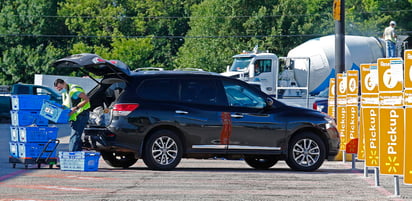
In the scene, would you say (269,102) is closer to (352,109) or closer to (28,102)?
(352,109)

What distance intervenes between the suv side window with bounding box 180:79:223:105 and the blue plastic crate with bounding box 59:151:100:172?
1.96m

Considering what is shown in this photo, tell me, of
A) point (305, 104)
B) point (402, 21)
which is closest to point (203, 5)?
point (402, 21)

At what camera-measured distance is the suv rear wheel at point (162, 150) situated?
16109 mm

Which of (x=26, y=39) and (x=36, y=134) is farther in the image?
(x=26, y=39)

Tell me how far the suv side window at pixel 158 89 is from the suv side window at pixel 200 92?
17 cm

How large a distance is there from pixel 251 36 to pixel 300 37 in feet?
13.0

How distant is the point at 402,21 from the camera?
80.0 m

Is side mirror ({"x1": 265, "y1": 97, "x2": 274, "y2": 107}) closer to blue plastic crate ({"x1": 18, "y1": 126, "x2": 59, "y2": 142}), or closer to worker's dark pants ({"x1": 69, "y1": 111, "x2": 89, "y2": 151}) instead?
worker's dark pants ({"x1": 69, "y1": 111, "x2": 89, "y2": 151})

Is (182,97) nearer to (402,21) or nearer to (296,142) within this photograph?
(296,142)

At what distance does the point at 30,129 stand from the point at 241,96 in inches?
151

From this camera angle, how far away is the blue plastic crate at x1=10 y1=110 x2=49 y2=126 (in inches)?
649

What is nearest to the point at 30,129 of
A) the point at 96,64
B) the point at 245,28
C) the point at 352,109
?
the point at 96,64

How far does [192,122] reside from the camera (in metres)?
16.4

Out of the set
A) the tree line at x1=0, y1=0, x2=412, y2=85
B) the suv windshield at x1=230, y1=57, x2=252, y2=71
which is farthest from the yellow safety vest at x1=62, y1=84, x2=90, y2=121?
the tree line at x1=0, y1=0, x2=412, y2=85
